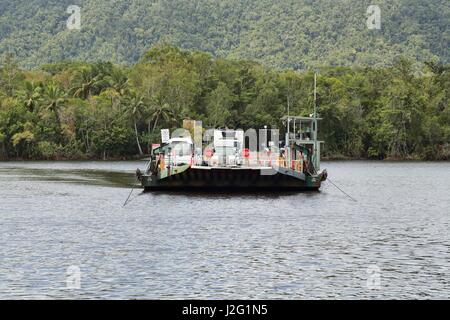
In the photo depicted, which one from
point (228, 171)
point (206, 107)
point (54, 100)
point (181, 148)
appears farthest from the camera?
point (206, 107)

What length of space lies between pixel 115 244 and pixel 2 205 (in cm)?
2124

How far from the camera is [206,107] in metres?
166

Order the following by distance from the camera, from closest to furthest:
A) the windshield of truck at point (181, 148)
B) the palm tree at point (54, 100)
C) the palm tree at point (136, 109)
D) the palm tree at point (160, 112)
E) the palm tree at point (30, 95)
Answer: the windshield of truck at point (181, 148), the palm tree at point (160, 112), the palm tree at point (136, 109), the palm tree at point (54, 100), the palm tree at point (30, 95)

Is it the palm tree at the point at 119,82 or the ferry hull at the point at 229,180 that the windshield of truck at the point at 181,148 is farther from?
the palm tree at the point at 119,82

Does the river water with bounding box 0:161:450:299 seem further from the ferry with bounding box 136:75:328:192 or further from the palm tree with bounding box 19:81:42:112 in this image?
the palm tree with bounding box 19:81:42:112

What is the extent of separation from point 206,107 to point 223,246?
425 ft

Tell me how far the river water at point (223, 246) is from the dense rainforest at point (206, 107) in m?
91.5

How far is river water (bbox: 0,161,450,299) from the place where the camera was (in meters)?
28.1

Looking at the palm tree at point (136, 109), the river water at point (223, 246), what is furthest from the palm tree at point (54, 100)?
the river water at point (223, 246)

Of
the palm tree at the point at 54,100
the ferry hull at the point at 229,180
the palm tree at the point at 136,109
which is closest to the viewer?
the ferry hull at the point at 229,180

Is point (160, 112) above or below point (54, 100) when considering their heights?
below

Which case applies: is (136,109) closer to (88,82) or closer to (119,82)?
(119,82)

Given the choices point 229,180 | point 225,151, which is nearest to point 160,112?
point 225,151

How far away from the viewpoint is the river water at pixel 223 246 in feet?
92.1
